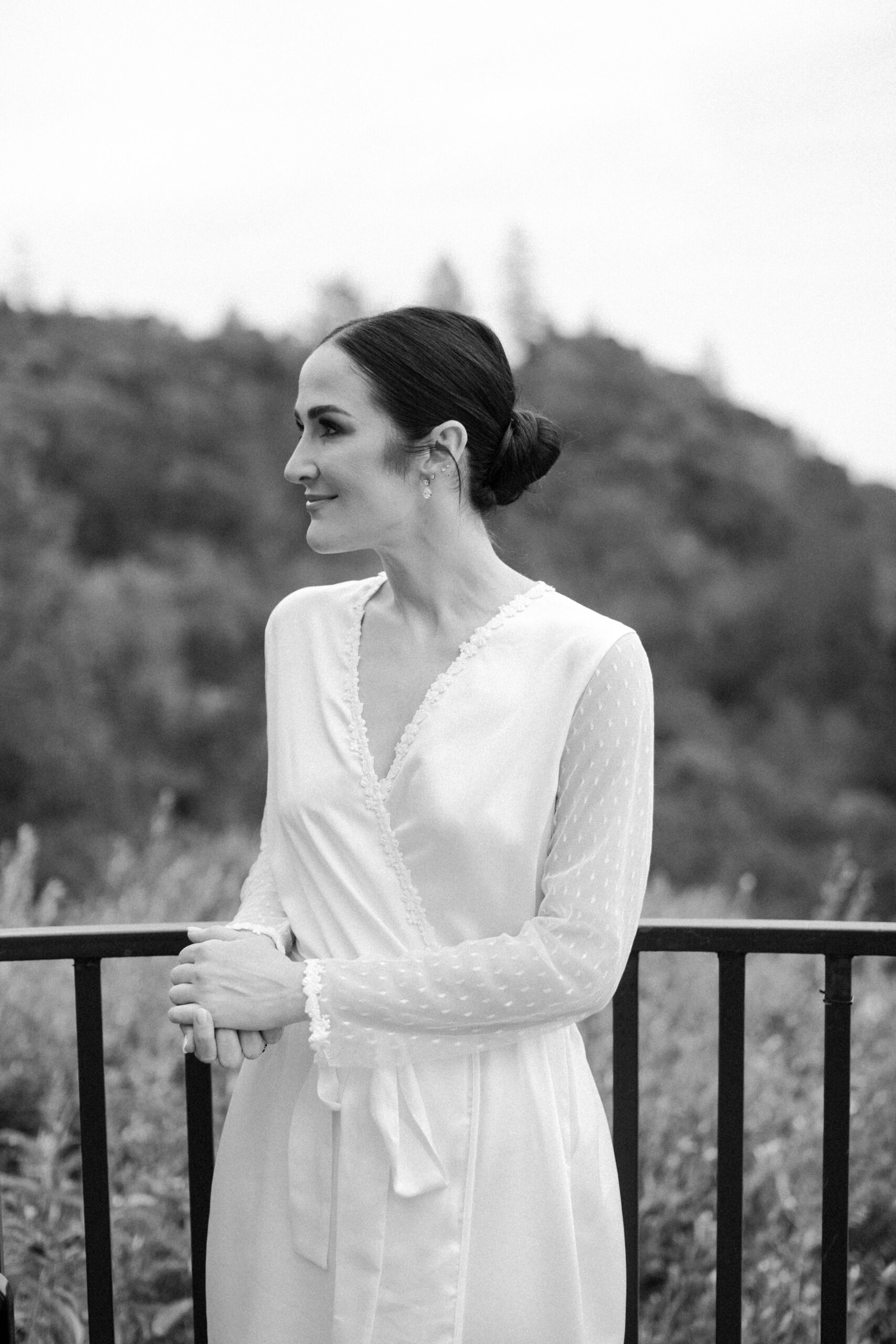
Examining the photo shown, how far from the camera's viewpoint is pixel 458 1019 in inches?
47.0

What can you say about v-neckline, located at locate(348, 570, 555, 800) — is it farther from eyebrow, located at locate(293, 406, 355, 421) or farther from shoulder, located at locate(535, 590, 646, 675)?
eyebrow, located at locate(293, 406, 355, 421)

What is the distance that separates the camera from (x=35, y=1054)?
2768mm

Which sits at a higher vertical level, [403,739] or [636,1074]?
[403,739]

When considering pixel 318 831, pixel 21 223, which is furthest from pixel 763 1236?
pixel 21 223

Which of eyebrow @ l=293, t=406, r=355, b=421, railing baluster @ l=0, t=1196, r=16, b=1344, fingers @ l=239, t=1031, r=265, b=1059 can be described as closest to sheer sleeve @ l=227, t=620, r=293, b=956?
fingers @ l=239, t=1031, r=265, b=1059

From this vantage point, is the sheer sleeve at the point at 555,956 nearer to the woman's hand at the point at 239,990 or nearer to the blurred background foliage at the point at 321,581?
the woman's hand at the point at 239,990

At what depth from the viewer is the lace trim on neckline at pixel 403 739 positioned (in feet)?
4.16

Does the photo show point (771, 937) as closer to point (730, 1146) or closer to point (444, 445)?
point (730, 1146)

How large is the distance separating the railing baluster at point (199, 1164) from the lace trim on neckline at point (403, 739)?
449mm

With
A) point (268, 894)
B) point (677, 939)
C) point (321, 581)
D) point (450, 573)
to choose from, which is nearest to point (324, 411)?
point (450, 573)

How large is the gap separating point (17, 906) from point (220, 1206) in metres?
1.99

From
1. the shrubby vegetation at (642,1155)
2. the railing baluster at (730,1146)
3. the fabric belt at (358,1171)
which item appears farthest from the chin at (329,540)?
the shrubby vegetation at (642,1155)

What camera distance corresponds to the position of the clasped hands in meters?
1.18

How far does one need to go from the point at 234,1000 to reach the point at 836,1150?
31.5 inches
